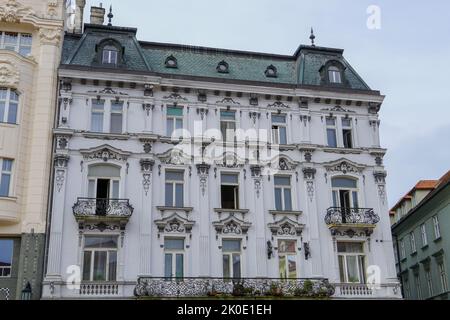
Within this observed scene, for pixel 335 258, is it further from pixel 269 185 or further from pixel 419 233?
pixel 419 233

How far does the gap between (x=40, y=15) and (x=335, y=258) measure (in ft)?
66.9

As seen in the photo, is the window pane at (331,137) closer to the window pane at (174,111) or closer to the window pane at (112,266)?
the window pane at (174,111)

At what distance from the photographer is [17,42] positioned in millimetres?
29906

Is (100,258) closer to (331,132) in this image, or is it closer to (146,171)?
(146,171)

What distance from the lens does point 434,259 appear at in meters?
37.5

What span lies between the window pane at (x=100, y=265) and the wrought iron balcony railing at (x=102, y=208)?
188cm

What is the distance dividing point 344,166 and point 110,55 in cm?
1424

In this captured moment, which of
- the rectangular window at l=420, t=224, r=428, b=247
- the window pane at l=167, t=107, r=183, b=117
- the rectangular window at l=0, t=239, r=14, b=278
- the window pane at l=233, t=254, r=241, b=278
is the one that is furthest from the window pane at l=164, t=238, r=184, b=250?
the rectangular window at l=420, t=224, r=428, b=247

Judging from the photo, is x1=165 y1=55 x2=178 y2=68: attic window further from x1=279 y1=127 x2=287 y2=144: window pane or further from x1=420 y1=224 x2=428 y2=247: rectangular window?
x1=420 y1=224 x2=428 y2=247: rectangular window

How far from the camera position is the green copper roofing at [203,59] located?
31172 millimetres

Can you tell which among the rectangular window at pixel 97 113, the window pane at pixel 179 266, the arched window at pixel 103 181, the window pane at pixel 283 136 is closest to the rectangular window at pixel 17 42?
the rectangular window at pixel 97 113

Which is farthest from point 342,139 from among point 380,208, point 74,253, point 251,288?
point 74,253

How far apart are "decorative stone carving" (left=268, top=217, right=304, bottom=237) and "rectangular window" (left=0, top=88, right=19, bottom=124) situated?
14.1 meters

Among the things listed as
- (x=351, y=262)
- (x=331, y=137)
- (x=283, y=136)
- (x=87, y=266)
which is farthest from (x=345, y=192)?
(x=87, y=266)
